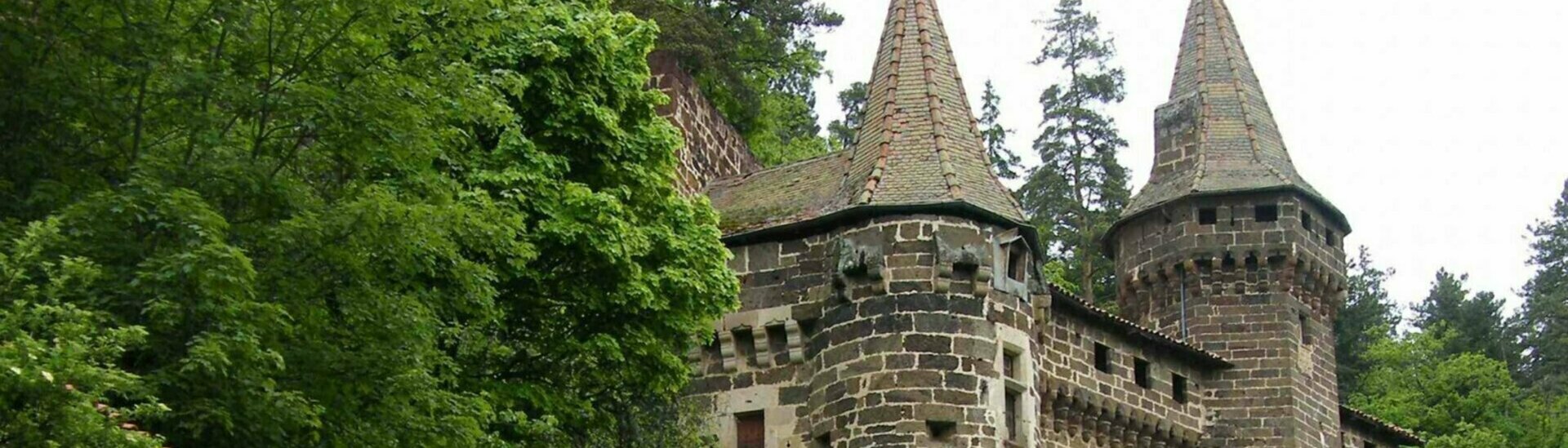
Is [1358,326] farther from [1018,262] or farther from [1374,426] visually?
[1018,262]

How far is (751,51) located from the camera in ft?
136

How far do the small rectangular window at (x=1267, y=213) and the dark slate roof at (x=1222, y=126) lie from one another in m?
0.38

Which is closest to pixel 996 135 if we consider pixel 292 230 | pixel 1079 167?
pixel 1079 167

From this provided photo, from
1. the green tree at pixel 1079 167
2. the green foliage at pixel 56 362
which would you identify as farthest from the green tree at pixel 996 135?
the green foliage at pixel 56 362

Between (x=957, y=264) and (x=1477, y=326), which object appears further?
(x=1477, y=326)

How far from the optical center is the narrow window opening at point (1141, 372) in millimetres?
32719

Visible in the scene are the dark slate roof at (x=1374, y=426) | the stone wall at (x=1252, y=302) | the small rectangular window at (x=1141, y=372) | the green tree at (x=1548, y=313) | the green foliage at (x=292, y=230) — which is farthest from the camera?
the green tree at (x=1548, y=313)

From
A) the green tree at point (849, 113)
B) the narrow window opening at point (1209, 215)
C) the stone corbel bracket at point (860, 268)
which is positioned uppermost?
the green tree at point (849, 113)

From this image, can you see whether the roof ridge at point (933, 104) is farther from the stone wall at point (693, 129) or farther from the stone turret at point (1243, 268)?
the stone turret at point (1243, 268)

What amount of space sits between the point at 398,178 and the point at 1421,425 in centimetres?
4195

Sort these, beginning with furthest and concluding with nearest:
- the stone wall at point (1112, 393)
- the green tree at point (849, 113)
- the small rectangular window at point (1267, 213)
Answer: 1. the green tree at point (849, 113)
2. the small rectangular window at point (1267, 213)
3. the stone wall at point (1112, 393)

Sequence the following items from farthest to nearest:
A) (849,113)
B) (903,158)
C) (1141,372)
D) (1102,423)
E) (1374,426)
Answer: (849,113), (1374,426), (1141,372), (1102,423), (903,158)

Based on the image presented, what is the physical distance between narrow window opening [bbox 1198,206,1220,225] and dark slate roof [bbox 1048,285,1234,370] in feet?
7.08

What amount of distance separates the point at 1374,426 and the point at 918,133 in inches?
558
